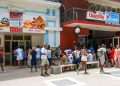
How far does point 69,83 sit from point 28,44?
26.9ft

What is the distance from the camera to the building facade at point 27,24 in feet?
68.3

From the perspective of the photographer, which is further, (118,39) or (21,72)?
(118,39)

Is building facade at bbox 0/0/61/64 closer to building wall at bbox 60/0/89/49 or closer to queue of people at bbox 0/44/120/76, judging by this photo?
building wall at bbox 60/0/89/49

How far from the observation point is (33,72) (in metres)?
19.4

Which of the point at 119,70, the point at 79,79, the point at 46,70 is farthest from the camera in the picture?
the point at 119,70

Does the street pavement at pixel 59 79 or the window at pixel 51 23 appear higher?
the window at pixel 51 23

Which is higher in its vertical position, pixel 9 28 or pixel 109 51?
pixel 9 28

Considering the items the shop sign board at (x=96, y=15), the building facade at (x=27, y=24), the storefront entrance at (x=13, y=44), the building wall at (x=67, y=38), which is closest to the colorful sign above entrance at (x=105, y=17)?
the shop sign board at (x=96, y=15)

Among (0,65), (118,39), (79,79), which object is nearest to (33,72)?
(0,65)

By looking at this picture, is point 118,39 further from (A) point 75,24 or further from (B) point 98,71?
(B) point 98,71

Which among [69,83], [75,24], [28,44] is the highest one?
[75,24]

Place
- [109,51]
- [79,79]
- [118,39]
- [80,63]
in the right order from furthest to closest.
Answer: [118,39], [109,51], [80,63], [79,79]

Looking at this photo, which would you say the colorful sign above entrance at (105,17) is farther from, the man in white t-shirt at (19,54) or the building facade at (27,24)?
the man in white t-shirt at (19,54)

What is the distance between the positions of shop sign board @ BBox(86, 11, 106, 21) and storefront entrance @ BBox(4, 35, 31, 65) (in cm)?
524
